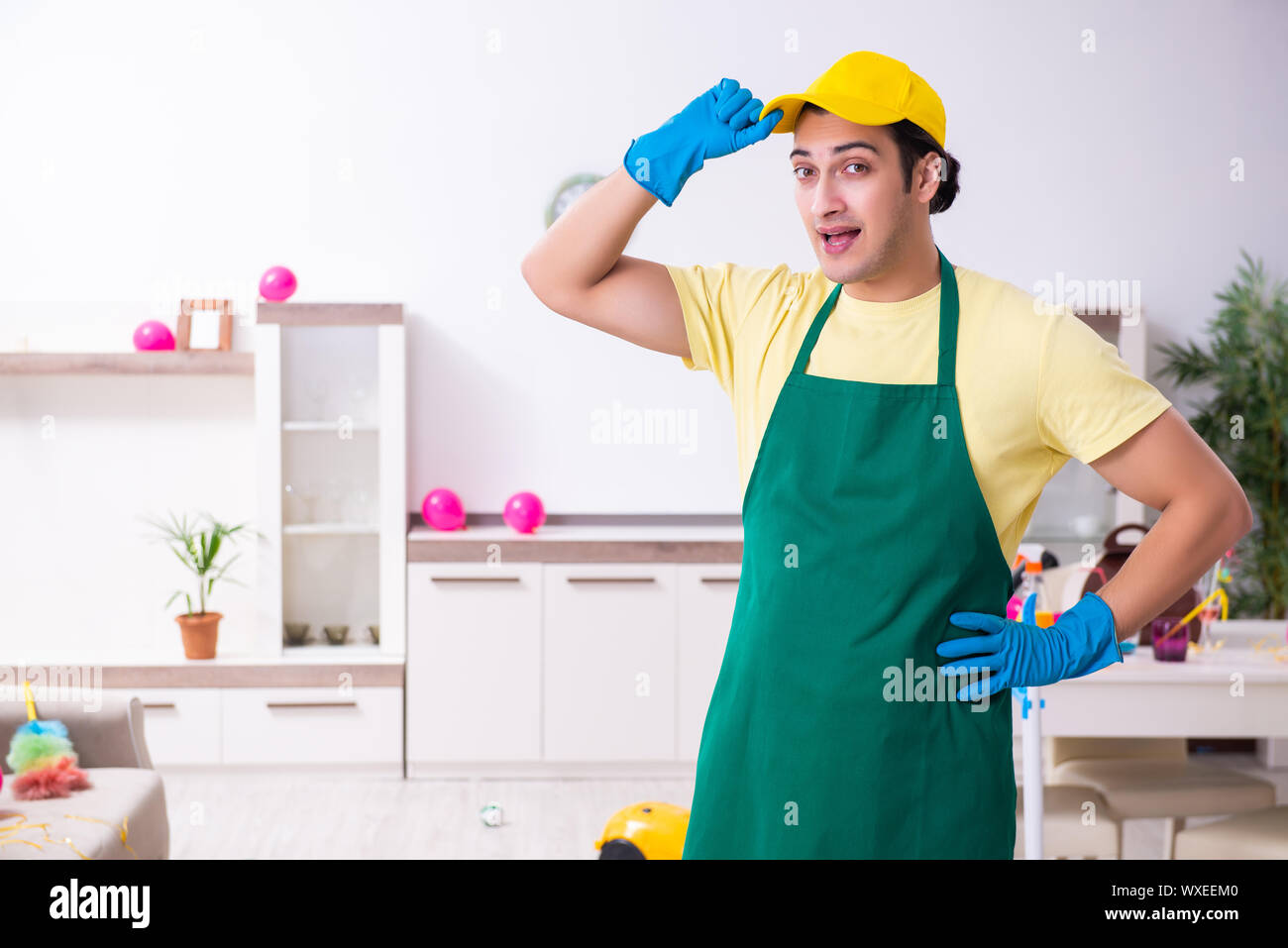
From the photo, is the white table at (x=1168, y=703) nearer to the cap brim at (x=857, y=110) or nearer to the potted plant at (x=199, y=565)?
the cap brim at (x=857, y=110)

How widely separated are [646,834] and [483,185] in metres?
2.60

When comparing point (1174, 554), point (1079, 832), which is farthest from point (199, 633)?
point (1174, 554)

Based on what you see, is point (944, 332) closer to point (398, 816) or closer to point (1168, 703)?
point (1168, 703)

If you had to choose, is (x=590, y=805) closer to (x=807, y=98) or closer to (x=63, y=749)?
(x=63, y=749)

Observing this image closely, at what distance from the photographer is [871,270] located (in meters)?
1.39

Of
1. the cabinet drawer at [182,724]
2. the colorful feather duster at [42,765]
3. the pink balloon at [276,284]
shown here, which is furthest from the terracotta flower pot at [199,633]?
the colorful feather duster at [42,765]

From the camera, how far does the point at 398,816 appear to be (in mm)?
3680

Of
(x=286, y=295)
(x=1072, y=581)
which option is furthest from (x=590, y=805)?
(x=286, y=295)

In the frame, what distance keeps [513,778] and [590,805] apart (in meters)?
0.38

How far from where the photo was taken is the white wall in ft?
14.2

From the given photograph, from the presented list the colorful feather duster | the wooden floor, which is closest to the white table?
the wooden floor

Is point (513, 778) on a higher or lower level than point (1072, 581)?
lower
